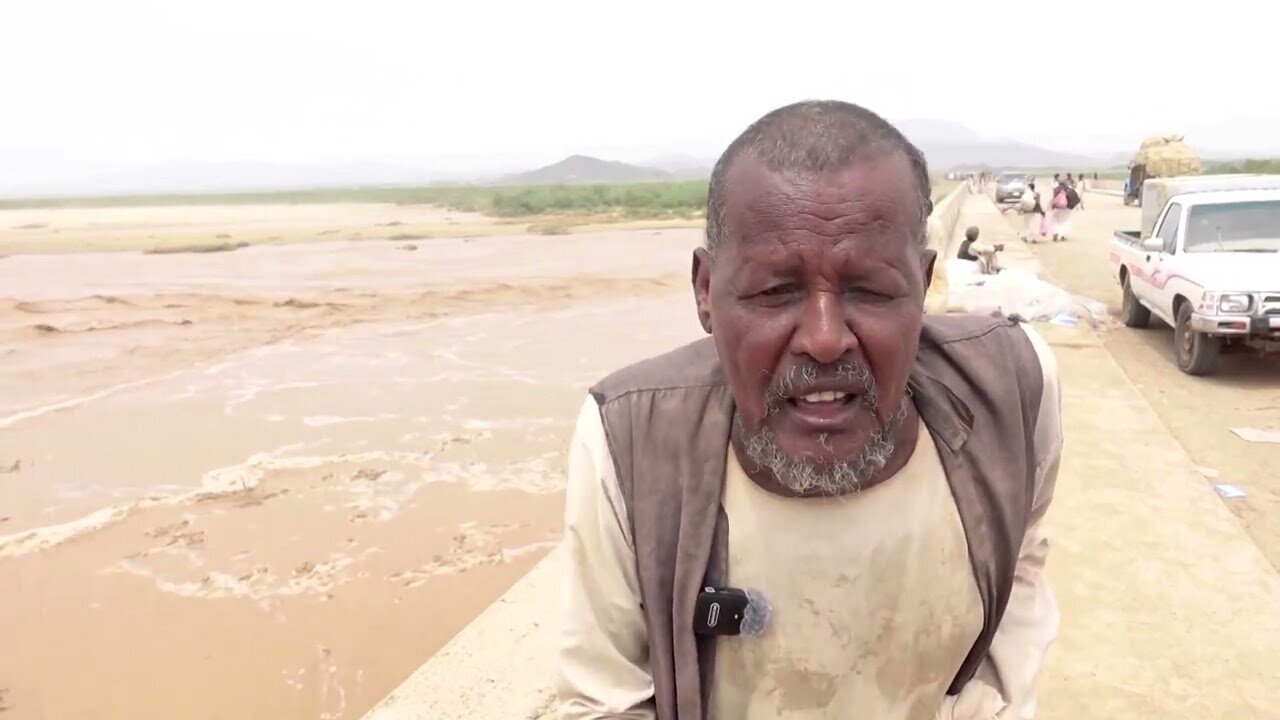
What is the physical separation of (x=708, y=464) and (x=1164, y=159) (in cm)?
2853

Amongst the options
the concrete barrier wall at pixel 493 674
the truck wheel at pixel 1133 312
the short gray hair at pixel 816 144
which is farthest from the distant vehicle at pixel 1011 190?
the short gray hair at pixel 816 144

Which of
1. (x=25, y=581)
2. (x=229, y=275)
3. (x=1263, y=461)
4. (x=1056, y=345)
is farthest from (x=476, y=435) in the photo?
(x=229, y=275)

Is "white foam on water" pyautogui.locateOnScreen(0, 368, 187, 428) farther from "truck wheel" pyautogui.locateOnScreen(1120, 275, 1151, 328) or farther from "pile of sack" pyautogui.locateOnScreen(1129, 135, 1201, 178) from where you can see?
"pile of sack" pyautogui.locateOnScreen(1129, 135, 1201, 178)

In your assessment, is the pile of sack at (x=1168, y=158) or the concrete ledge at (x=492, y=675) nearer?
the concrete ledge at (x=492, y=675)

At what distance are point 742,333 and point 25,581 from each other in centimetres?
586

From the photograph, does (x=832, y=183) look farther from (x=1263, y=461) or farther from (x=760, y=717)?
(x=1263, y=461)

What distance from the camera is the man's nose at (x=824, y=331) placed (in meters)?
1.20

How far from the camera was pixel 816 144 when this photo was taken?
1.24 m

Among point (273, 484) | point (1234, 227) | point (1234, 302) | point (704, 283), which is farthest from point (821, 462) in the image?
point (1234, 227)

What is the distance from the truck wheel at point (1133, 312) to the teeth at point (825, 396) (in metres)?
8.99

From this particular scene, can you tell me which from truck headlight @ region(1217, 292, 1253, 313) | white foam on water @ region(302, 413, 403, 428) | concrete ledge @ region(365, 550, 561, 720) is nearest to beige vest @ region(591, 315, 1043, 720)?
concrete ledge @ region(365, 550, 561, 720)

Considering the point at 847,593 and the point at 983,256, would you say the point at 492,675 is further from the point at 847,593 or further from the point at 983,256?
the point at 983,256

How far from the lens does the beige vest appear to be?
1.28 metres

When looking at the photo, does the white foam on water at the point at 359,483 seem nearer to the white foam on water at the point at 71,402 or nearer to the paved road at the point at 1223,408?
the white foam on water at the point at 71,402
